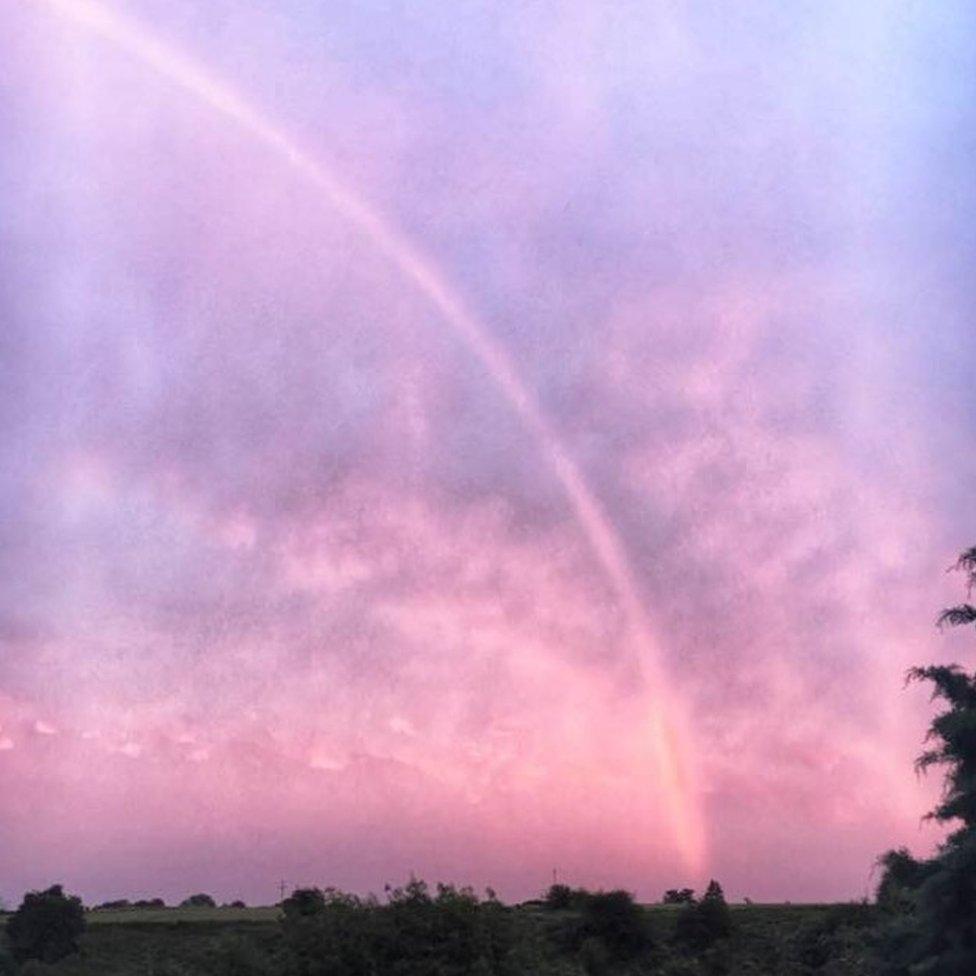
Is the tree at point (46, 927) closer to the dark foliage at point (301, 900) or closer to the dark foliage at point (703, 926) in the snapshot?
the dark foliage at point (301, 900)

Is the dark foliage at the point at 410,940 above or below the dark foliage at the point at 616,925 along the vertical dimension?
below

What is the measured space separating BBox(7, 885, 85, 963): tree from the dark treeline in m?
0.08

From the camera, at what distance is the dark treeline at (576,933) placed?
178 feet

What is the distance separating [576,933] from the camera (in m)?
97.4

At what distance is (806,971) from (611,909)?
13143 mm

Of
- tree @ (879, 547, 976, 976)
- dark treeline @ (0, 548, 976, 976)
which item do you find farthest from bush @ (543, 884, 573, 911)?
tree @ (879, 547, 976, 976)

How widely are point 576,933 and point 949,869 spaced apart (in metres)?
43.8

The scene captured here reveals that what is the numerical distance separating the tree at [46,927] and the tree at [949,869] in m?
47.7

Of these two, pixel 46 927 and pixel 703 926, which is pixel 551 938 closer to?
pixel 703 926

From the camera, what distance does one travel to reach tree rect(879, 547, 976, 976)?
56406 mm

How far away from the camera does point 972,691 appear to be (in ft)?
203

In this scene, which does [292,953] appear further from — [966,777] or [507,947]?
[966,777]

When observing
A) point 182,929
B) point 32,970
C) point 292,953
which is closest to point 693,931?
point 182,929

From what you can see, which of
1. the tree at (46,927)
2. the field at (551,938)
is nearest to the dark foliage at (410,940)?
the field at (551,938)
